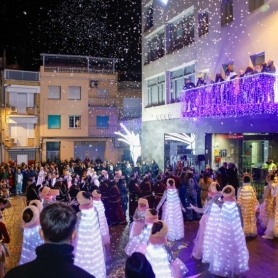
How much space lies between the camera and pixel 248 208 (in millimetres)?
10711

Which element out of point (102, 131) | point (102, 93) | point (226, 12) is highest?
point (226, 12)

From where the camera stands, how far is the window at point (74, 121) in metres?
33.2

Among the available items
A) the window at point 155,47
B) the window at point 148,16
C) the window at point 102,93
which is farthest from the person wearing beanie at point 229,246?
the window at point 102,93

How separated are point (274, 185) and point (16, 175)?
49.9 feet

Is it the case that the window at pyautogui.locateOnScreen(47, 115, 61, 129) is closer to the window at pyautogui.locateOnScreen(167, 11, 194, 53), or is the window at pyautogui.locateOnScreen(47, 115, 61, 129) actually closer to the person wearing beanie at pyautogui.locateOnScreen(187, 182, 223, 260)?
A: the window at pyautogui.locateOnScreen(167, 11, 194, 53)

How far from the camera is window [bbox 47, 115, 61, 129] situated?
32.5m

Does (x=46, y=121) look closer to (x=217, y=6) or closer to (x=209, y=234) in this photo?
(x=217, y=6)

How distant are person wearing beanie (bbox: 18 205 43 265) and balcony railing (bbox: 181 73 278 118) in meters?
11.0

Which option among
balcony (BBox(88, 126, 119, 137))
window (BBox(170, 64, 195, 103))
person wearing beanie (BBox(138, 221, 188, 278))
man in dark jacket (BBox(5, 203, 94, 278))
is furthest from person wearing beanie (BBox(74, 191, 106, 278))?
balcony (BBox(88, 126, 119, 137))

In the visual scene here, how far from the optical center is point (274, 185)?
10.4 meters

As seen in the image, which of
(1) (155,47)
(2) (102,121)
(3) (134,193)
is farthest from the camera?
(2) (102,121)

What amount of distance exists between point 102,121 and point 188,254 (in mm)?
26108

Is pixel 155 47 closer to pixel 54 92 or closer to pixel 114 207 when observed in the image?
pixel 54 92

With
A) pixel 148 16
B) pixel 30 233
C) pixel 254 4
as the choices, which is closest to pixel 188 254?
pixel 30 233
